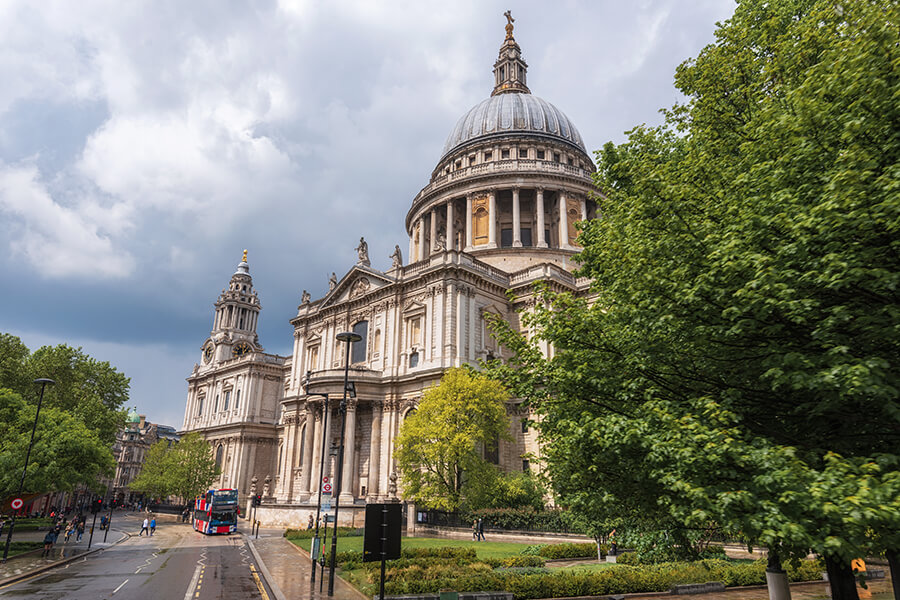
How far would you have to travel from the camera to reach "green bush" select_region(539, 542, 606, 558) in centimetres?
2595

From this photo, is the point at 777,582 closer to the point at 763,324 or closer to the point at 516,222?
the point at 763,324

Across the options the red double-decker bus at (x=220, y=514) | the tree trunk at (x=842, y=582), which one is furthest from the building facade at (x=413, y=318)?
the tree trunk at (x=842, y=582)

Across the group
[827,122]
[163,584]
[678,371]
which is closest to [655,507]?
[678,371]

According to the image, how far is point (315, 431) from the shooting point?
5091 centimetres

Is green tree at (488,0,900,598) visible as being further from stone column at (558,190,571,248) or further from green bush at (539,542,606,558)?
stone column at (558,190,571,248)

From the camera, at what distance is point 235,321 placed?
97.2 meters

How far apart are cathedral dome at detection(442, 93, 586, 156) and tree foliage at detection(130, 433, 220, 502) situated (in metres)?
51.5

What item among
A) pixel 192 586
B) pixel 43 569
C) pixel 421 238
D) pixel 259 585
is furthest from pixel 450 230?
pixel 192 586

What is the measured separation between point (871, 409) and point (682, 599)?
12.1 meters

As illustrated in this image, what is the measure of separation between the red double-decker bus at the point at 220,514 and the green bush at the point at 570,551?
1210 inches

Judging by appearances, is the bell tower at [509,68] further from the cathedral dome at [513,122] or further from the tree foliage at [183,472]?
the tree foliage at [183,472]

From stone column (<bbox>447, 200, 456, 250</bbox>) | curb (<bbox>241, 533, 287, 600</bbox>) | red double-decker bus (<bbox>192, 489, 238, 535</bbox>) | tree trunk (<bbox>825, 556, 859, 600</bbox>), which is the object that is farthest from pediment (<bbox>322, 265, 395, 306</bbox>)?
tree trunk (<bbox>825, 556, 859, 600</bbox>)

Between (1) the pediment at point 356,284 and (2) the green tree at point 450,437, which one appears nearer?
(2) the green tree at point 450,437

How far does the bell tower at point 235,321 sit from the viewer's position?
301 ft
